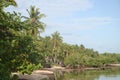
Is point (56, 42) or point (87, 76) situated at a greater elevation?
point (56, 42)

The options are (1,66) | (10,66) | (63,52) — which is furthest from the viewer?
(63,52)

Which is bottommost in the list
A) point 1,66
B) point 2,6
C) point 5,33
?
point 1,66

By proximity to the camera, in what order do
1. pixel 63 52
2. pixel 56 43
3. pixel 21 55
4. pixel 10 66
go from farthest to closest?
pixel 63 52 < pixel 56 43 < pixel 21 55 < pixel 10 66

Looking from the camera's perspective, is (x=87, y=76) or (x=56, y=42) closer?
(x=87, y=76)

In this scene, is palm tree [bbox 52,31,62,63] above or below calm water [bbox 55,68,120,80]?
above

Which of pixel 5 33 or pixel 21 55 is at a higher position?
pixel 5 33

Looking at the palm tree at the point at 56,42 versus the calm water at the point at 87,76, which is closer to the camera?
the calm water at the point at 87,76

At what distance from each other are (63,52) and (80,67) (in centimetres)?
917

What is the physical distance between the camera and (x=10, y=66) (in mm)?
17828

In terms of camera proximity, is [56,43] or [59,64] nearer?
[56,43]

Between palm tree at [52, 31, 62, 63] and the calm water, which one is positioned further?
palm tree at [52, 31, 62, 63]

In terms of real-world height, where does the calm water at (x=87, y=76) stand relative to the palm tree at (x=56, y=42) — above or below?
below

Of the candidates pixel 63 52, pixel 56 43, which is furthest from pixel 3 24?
pixel 63 52

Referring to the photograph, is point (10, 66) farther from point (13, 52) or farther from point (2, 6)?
point (2, 6)
